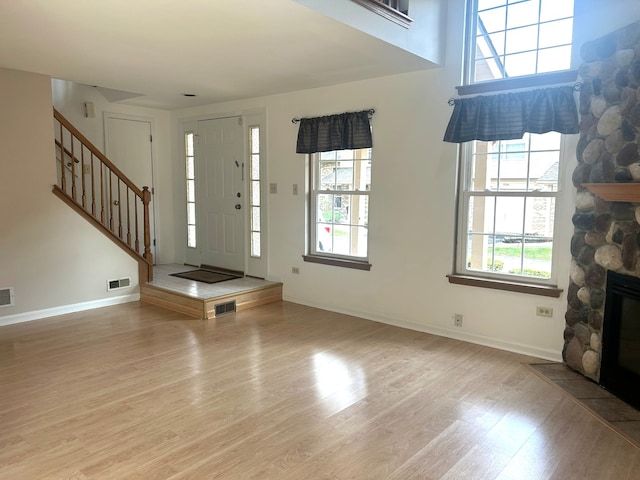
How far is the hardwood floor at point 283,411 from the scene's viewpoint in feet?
7.47

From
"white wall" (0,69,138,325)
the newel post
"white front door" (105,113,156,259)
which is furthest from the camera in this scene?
"white front door" (105,113,156,259)

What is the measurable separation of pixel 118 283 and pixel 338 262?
252cm

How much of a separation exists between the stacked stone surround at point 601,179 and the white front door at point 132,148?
17.0 feet

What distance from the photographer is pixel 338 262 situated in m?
5.00

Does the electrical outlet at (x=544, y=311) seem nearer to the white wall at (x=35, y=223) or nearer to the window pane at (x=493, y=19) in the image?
the window pane at (x=493, y=19)

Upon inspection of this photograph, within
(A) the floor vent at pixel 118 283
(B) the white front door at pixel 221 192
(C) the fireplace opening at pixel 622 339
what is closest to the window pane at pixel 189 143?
(B) the white front door at pixel 221 192

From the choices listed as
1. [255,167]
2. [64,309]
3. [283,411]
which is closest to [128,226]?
[64,309]

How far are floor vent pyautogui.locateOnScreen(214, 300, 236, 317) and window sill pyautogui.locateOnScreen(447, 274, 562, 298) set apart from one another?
7.48 ft

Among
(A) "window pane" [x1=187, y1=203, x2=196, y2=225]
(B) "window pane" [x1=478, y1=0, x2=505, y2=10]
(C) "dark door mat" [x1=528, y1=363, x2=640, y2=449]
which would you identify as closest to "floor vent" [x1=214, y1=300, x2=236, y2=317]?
(A) "window pane" [x1=187, y1=203, x2=196, y2=225]

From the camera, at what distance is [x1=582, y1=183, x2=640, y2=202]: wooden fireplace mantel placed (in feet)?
8.97

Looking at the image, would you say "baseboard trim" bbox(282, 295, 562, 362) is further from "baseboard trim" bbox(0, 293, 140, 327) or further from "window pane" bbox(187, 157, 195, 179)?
"window pane" bbox(187, 157, 195, 179)

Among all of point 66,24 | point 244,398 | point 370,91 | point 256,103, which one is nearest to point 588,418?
point 244,398

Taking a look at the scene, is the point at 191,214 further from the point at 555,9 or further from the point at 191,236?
the point at 555,9

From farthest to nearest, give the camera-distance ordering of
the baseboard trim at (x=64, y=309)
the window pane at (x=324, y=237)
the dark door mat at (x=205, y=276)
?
the dark door mat at (x=205, y=276)
the window pane at (x=324, y=237)
the baseboard trim at (x=64, y=309)
